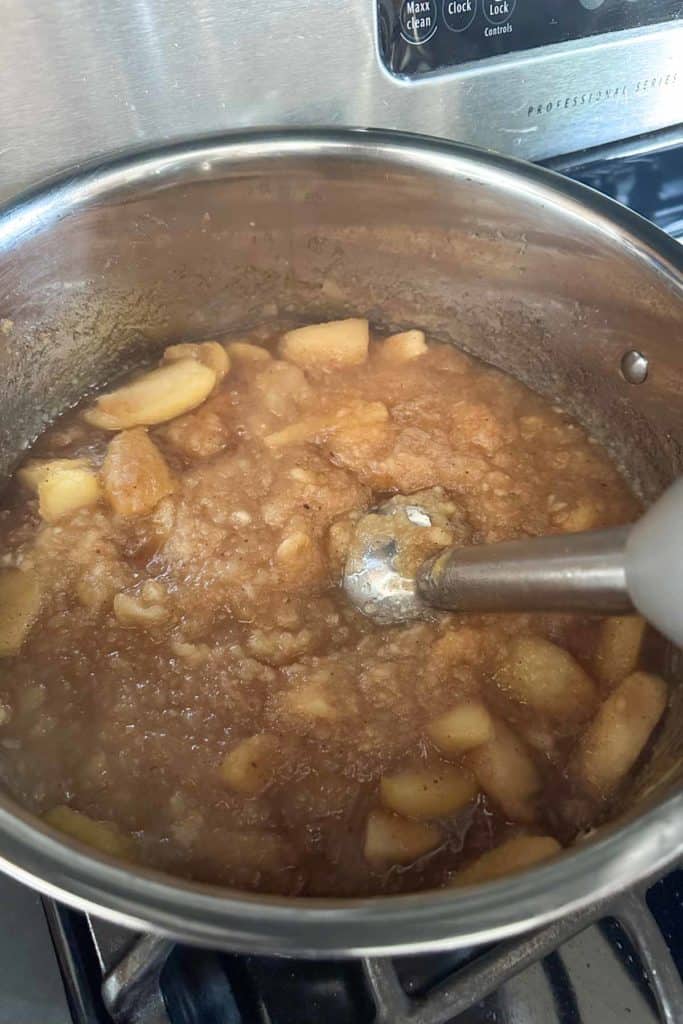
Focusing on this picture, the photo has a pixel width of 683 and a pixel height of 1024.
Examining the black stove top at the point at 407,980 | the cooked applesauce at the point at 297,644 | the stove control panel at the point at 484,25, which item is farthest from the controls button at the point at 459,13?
the black stove top at the point at 407,980

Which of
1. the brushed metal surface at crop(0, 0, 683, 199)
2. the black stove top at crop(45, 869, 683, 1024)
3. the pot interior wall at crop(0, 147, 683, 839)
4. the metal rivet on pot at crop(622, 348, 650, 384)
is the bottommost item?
the black stove top at crop(45, 869, 683, 1024)

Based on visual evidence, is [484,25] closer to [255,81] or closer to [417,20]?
[417,20]

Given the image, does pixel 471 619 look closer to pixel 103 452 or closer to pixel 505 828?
pixel 505 828

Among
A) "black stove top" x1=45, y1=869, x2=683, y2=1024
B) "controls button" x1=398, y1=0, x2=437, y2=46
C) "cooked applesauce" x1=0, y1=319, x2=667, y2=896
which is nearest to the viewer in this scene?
"black stove top" x1=45, y1=869, x2=683, y2=1024

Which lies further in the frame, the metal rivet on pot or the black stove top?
the metal rivet on pot

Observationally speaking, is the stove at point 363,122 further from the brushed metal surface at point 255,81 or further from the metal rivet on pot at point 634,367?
the metal rivet on pot at point 634,367

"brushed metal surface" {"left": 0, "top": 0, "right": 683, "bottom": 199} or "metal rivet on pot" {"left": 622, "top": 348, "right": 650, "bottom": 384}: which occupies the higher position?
"brushed metal surface" {"left": 0, "top": 0, "right": 683, "bottom": 199}

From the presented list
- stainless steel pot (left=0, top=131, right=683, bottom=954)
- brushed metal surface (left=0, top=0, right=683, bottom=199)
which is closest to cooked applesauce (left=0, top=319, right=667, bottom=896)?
stainless steel pot (left=0, top=131, right=683, bottom=954)

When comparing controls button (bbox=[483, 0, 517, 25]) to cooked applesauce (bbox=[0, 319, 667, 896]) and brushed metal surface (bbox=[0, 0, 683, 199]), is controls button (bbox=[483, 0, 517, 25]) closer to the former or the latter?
brushed metal surface (bbox=[0, 0, 683, 199])

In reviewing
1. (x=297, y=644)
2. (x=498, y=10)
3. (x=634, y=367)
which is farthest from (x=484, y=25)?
(x=297, y=644)
